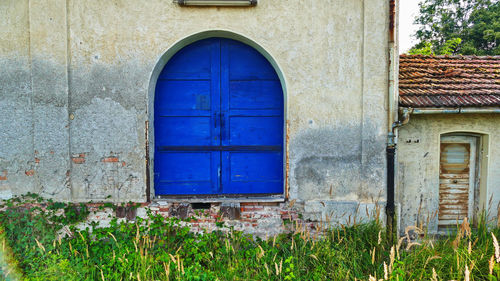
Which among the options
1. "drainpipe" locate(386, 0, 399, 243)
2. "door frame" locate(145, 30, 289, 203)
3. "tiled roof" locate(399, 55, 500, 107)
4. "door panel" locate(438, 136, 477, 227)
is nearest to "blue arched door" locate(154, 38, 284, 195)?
"door frame" locate(145, 30, 289, 203)

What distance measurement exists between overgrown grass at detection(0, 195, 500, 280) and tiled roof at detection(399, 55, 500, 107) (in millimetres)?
1998

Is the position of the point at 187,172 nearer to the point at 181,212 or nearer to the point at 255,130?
the point at 181,212

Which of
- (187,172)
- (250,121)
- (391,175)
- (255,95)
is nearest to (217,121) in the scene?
(250,121)

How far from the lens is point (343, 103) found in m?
4.66

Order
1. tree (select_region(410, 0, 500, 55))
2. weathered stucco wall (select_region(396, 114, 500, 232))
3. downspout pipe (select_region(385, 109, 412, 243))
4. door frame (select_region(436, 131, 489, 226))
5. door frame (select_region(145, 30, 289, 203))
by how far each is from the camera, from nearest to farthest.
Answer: door frame (select_region(145, 30, 289, 203)) < downspout pipe (select_region(385, 109, 412, 243)) < weathered stucco wall (select_region(396, 114, 500, 232)) < door frame (select_region(436, 131, 489, 226)) < tree (select_region(410, 0, 500, 55))

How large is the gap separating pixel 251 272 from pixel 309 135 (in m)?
2.13

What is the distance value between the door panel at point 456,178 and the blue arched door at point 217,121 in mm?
3009

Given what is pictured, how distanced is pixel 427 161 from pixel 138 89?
4822 millimetres

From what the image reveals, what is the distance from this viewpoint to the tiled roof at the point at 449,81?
4.88 metres

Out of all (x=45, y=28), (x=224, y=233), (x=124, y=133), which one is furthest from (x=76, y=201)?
(x=45, y=28)

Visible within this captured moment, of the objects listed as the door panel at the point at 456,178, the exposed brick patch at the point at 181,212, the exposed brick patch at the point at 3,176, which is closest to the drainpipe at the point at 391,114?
the door panel at the point at 456,178

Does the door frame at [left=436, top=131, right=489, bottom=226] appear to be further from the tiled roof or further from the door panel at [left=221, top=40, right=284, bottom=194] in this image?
the door panel at [left=221, top=40, right=284, bottom=194]

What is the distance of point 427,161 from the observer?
5.18 m

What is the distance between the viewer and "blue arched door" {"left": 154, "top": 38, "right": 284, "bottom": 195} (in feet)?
15.8
